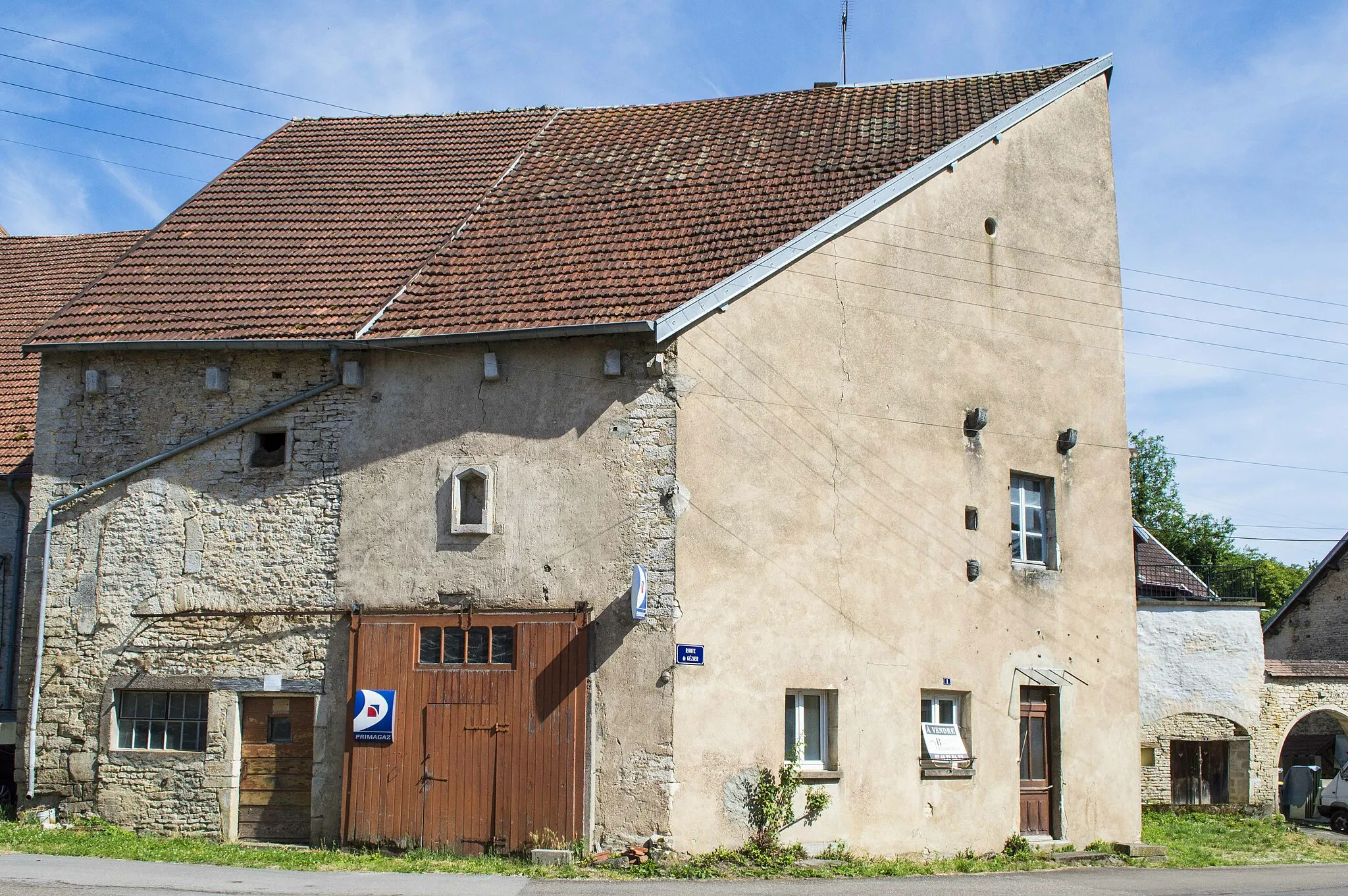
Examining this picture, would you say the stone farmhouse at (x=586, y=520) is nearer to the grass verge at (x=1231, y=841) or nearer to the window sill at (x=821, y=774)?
the window sill at (x=821, y=774)

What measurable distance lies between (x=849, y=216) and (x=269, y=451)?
723 centimetres

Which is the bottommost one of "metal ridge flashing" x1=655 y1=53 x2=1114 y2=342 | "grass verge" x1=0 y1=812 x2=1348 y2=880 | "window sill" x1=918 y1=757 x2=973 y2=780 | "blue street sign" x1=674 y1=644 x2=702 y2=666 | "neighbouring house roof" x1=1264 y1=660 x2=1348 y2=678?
"grass verge" x1=0 y1=812 x2=1348 y2=880

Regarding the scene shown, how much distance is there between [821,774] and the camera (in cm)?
1302

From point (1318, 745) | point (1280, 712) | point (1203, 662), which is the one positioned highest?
point (1203, 662)

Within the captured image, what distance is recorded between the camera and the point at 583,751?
12.4 m

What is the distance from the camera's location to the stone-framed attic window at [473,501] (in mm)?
13047

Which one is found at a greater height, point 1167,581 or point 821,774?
point 1167,581

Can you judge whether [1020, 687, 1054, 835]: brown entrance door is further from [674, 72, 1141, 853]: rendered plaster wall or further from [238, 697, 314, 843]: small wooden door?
[238, 697, 314, 843]: small wooden door

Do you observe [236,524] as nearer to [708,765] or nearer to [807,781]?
Answer: [708,765]

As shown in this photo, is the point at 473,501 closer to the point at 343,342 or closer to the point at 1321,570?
the point at 343,342

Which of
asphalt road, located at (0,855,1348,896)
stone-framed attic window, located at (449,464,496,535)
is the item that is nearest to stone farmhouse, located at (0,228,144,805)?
asphalt road, located at (0,855,1348,896)

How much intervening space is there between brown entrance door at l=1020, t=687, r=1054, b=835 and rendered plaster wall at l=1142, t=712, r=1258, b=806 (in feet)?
24.3

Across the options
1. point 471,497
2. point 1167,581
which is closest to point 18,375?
point 471,497

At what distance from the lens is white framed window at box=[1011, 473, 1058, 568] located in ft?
51.6
